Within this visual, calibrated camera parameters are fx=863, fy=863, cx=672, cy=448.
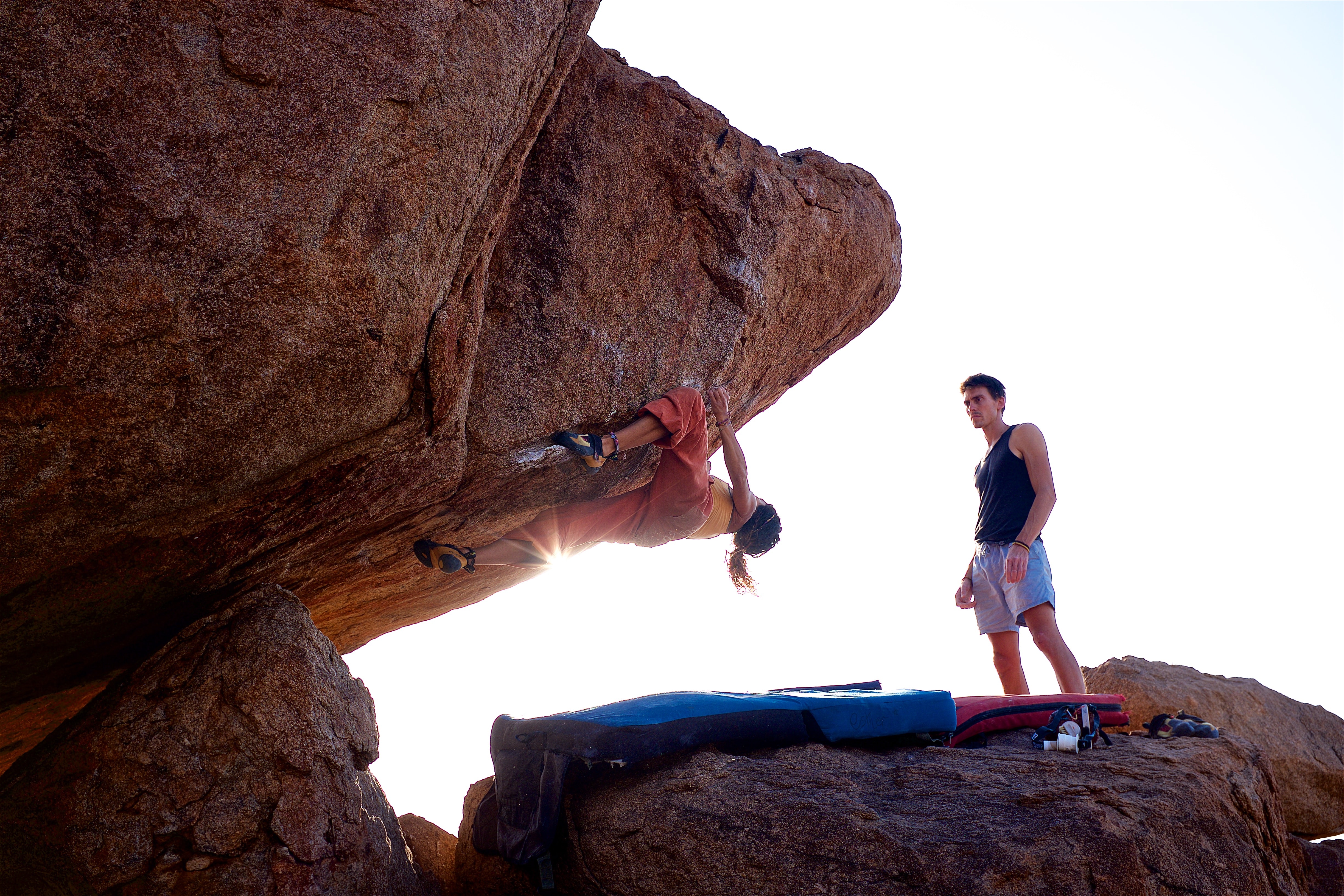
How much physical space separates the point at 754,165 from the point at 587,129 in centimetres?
145

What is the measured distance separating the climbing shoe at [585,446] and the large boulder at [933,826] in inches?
66.9

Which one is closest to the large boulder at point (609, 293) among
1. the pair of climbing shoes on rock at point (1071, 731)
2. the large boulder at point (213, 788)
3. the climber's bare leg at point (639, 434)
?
the climber's bare leg at point (639, 434)

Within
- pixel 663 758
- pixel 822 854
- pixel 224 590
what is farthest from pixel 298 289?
pixel 822 854

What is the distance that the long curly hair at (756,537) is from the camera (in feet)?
21.4

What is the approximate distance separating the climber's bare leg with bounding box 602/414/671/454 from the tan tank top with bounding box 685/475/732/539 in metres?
0.94

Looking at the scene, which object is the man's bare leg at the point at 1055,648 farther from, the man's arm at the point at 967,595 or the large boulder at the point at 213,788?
the large boulder at the point at 213,788

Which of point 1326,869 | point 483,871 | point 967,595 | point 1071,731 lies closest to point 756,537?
point 967,595

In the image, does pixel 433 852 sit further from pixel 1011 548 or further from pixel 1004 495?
pixel 1004 495

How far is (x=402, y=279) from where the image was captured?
375cm

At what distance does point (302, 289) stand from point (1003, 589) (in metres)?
4.71

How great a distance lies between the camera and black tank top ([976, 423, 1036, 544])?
5.85 metres

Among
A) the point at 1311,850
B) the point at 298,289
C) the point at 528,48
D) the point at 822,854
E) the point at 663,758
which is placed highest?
the point at 528,48

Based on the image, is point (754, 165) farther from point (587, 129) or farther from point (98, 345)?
point (98, 345)

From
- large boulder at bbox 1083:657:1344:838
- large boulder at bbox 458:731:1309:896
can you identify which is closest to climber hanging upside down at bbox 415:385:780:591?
large boulder at bbox 458:731:1309:896
